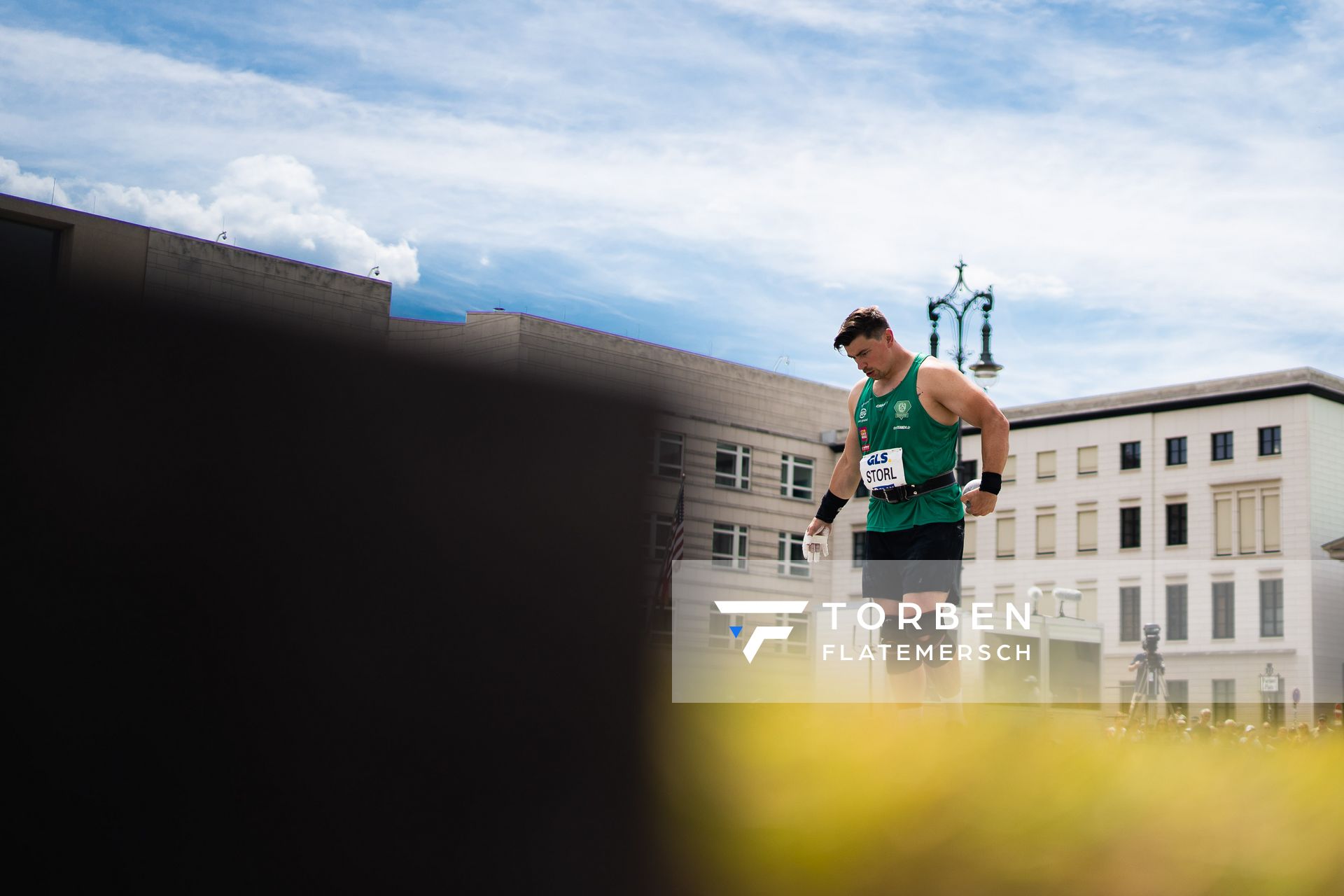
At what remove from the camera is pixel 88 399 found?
4.34 m

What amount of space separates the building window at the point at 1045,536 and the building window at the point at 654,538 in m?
54.2

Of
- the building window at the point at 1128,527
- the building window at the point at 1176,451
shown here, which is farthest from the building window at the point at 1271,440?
the building window at the point at 1128,527

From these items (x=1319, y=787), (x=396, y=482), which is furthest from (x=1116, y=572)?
(x=396, y=482)

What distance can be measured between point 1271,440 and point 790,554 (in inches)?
739

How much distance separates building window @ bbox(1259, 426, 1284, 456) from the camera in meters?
52.2

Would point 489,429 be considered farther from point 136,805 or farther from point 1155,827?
point 1155,827

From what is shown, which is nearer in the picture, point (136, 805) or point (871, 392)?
point (136, 805)

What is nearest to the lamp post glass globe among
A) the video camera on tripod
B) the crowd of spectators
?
the video camera on tripod

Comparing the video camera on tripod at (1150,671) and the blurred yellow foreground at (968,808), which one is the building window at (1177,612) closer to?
the video camera on tripod at (1150,671)

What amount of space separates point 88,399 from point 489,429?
148 cm

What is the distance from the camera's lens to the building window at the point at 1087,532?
57.0 meters

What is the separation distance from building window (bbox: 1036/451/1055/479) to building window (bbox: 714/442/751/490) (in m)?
11.8

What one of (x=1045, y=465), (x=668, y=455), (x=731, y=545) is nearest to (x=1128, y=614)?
(x=1045, y=465)

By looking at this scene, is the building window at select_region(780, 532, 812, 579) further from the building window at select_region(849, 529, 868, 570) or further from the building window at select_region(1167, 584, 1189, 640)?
the building window at select_region(1167, 584, 1189, 640)
